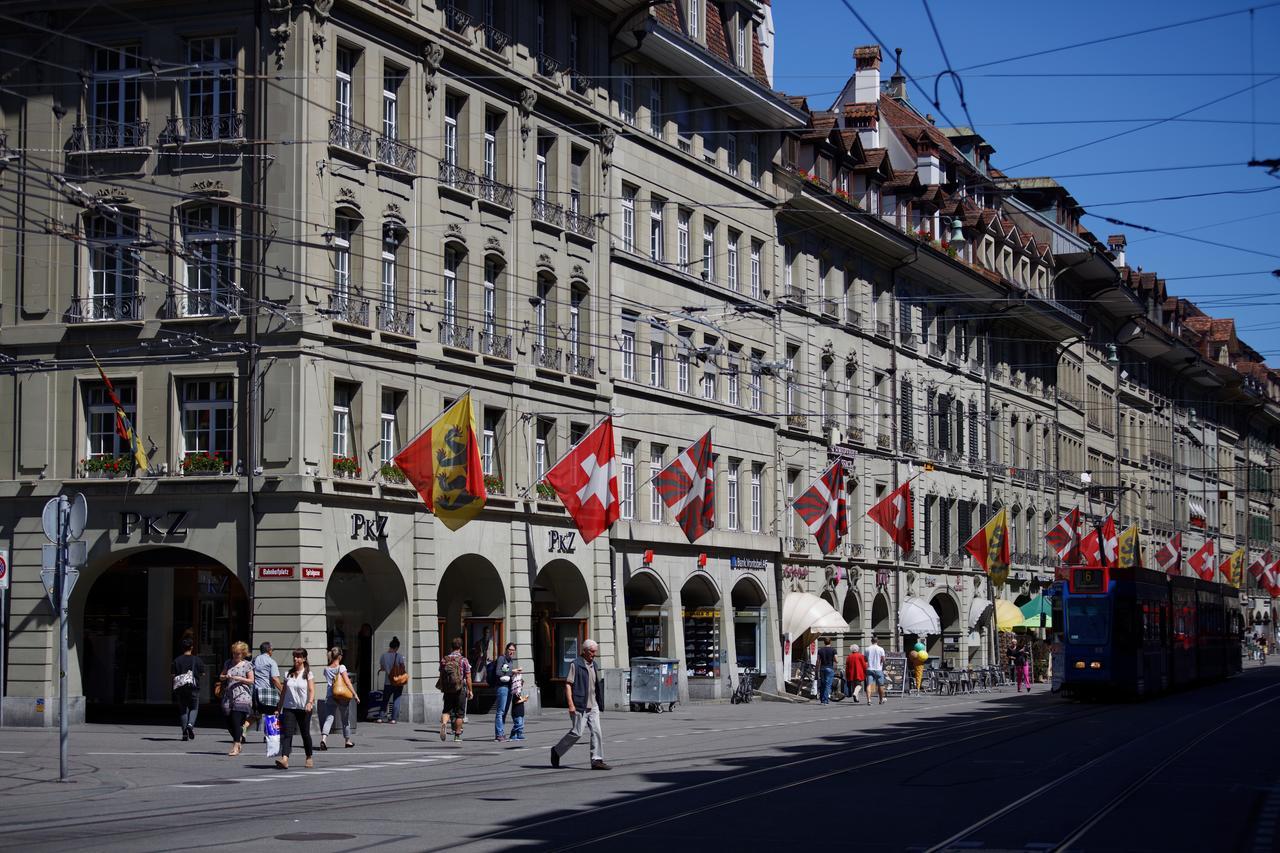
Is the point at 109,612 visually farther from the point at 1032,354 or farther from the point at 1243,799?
the point at 1032,354

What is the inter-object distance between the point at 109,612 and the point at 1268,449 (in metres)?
112

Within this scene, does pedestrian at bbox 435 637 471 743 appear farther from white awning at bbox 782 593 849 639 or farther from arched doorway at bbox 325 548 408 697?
white awning at bbox 782 593 849 639

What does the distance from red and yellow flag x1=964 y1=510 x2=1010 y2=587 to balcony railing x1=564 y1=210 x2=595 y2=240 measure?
18055mm

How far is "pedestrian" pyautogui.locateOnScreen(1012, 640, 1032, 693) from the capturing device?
6203 centimetres

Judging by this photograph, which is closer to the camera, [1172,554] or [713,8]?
[713,8]

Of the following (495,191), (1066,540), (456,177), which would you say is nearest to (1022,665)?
(1066,540)

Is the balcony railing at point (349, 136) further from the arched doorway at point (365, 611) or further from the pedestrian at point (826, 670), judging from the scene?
the pedestrian at point (826, 670)

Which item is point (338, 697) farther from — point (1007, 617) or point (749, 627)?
point (1007, 617)

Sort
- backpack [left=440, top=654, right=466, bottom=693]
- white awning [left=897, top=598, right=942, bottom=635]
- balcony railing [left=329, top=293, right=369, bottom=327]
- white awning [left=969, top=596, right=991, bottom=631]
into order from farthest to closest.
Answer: white awning [left=969, top=596, right=991, bottom=631] < white awning [left=897, top=598, right=942, bottom=635] < balcony railing [left=329, top=293, right=369, bottom=327] < backpack [left=440, top=654, right=466, bottom=693]

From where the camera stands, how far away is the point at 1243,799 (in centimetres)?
Answer: 2091

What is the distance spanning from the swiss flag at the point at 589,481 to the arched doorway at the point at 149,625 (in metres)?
6.85

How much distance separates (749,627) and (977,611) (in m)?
19.9

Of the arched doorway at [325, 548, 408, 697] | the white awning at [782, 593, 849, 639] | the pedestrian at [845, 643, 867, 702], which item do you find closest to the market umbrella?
the white awning at [782, 593, 849, 639]

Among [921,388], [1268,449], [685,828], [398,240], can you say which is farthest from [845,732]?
[1268,449]
